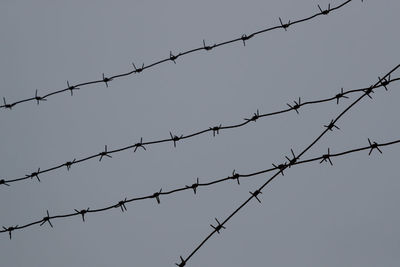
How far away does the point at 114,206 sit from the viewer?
3.00m

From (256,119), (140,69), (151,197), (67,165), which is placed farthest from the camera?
(140,69)

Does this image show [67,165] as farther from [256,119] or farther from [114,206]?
[256,119]

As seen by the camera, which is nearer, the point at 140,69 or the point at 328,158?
the point at 328,158

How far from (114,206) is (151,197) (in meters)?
0.21

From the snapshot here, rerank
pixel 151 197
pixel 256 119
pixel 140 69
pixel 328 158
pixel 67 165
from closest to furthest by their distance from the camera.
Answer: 1. pixel 328 158
2. pixel 151 197
3. pixel 256 119
4. pixel 67 165
5. pixel 140 69

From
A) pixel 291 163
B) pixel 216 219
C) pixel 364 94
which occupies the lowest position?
pixel 216 219

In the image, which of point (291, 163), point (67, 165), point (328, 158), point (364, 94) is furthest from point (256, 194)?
point (67, 165)

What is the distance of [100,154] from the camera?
3.37m

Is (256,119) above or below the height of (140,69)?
below

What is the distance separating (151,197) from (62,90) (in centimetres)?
126

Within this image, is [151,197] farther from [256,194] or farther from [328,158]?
[328,158]

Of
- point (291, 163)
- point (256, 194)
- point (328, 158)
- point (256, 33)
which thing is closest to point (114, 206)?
point (256, 194)

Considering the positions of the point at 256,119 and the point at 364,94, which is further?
the point at 256,119

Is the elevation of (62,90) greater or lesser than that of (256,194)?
greater
